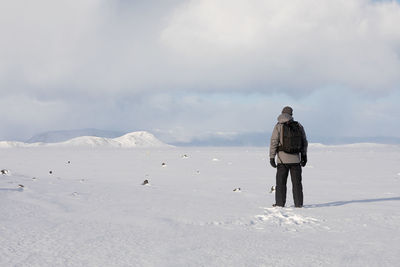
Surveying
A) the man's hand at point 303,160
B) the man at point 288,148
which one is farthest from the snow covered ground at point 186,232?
the man's hand at point 303,160

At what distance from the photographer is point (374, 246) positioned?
434 cm

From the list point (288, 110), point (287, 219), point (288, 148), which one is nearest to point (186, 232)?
point (287, 219)

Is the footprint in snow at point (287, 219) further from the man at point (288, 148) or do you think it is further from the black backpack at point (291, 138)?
the black backpack at point (291, 138)

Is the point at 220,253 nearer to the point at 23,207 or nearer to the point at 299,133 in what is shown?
the point at 23,207

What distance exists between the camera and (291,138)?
24.7ft

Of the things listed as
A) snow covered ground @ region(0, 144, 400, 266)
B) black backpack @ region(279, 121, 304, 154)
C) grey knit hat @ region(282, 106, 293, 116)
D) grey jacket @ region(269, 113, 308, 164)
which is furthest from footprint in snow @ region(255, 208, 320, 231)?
grey knit hat @ region(282, 106, 293, 116)

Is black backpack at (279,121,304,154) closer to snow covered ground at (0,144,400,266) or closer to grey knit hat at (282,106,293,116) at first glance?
grey knit hat at (282,106,293,116)

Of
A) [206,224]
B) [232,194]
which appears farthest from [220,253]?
[232,194]

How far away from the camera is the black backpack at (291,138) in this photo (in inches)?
296

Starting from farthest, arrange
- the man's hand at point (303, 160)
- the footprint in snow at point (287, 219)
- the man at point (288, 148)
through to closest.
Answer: the man's hand at point (303, 160)
the man at point (288, 148)
the footprint in snow at point (287, 219)

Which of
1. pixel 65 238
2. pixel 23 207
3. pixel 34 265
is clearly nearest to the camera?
pixel 34 265

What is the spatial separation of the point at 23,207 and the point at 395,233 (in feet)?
18.0

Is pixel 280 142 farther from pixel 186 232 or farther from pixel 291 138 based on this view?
pixel 186 232

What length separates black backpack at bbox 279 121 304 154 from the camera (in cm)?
752
